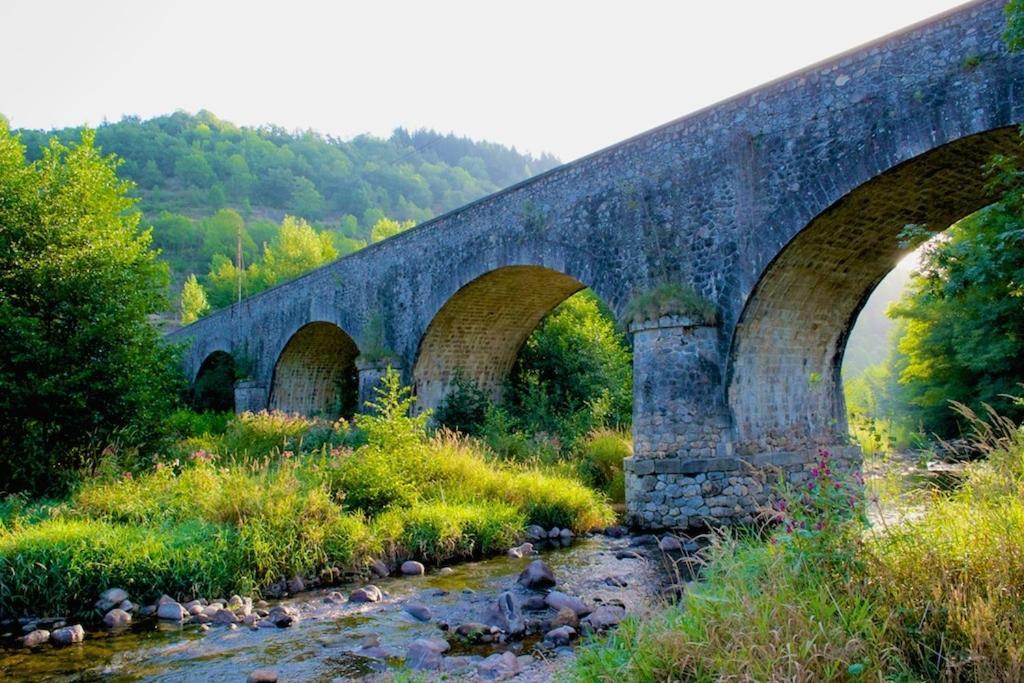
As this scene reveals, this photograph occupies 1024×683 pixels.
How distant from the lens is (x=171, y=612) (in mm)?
6438

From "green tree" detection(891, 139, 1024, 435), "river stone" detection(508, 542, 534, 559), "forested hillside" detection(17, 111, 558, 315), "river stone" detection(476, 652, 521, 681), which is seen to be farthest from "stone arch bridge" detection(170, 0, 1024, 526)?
"forested hillside" detection(17, 111, 558, 315)

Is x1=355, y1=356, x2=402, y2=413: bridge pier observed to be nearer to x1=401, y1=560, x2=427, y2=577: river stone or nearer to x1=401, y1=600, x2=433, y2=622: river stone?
x1=401, y1=560, x2=427, y2=577: river stone

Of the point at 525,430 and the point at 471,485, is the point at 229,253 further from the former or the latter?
the point at 471,485

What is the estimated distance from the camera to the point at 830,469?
4.10 m

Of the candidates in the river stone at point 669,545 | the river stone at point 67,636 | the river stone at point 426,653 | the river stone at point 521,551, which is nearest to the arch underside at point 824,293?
the river stone at point 669,545

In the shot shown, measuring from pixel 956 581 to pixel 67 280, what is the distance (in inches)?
446

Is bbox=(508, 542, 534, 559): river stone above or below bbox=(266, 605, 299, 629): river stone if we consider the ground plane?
below

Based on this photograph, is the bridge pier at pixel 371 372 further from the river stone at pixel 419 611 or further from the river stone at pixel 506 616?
the river stone at pixel 506 616

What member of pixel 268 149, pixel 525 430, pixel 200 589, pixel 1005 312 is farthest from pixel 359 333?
pixel 268 149

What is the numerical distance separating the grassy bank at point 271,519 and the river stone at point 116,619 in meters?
0.44

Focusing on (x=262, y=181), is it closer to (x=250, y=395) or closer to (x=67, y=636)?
(x=250, y=395)

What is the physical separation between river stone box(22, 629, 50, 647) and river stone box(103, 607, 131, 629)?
0.44 metres

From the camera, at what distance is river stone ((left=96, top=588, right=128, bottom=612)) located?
6512 mm

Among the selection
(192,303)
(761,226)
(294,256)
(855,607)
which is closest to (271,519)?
(855,607)
